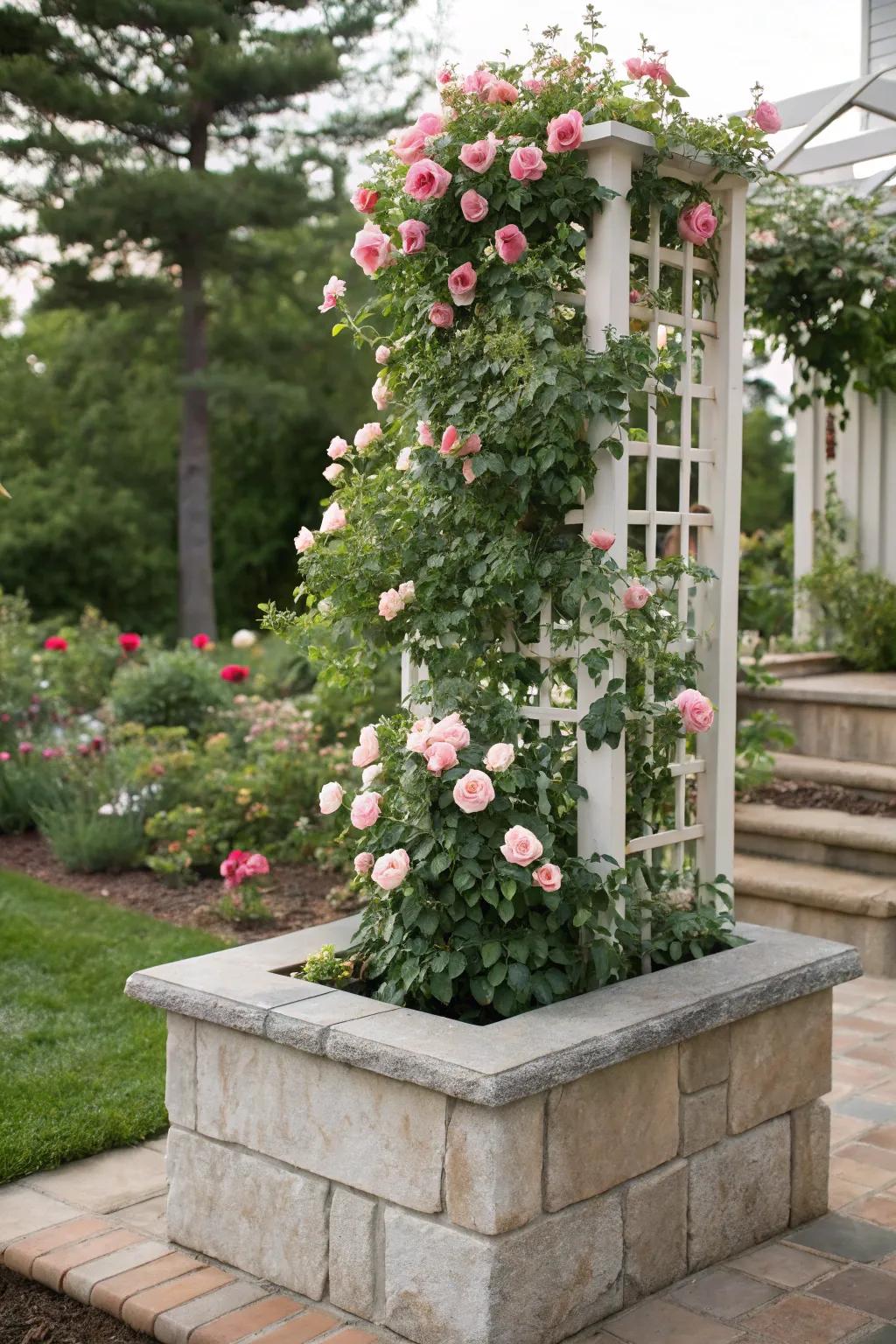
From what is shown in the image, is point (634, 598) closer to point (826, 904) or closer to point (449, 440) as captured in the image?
point (449, 440)

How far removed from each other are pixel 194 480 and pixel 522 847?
569 inches

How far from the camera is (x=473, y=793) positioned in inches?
106

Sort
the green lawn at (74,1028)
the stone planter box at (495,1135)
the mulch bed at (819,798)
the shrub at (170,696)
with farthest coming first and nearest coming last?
1. the shrub at (170,696)
2. the mulch bed at (819,798)
3. the green lawn at (74,1028)
4. the stone planter box at (495,1135)

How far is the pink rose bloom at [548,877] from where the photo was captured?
8.86ft

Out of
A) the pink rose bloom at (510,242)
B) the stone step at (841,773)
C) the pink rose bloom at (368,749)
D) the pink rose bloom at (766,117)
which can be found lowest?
the stone step at (841,773)

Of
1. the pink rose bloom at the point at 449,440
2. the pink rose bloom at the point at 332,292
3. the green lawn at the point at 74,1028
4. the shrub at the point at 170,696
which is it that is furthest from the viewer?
the shrub at the point at 170,696

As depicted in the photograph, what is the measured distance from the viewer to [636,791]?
10.1 ft

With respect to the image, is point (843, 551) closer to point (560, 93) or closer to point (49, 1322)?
point (560, 93)

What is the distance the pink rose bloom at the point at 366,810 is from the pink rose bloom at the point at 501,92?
57.7 inches

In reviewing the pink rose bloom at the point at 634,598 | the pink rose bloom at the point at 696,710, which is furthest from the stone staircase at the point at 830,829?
the pink rose bloom at the point at 634,598

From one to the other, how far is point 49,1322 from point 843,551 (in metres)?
6.06

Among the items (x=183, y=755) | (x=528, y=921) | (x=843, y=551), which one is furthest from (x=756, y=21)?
(x=528, y=921)

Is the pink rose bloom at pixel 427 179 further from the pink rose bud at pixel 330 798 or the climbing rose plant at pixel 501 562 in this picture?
the pink rose bud at pixel 330 798

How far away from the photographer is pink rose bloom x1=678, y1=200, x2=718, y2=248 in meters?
3.00
